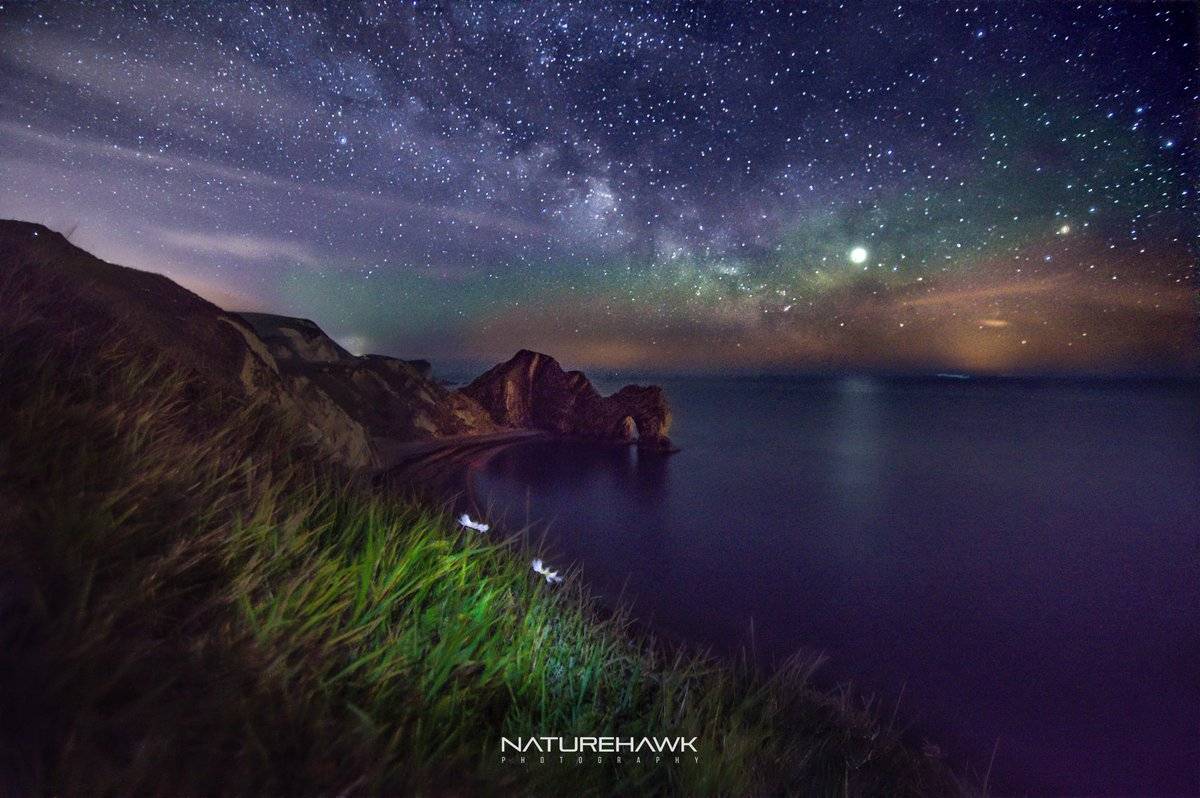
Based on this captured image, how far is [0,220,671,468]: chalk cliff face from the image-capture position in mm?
3723

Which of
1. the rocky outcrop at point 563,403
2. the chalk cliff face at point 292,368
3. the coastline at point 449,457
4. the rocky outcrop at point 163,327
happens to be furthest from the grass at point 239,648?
the rocky outcrop at point 563,403

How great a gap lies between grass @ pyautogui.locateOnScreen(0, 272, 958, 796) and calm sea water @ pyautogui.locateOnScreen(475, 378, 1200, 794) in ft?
11.0

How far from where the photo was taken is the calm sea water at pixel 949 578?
6867mm

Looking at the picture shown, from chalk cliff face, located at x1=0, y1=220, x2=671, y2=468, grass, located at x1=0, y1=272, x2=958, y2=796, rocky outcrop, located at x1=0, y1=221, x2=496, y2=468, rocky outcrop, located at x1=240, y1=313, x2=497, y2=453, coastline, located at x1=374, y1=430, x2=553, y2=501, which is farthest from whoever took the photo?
rocky outcrop, located at x1=240, y1=313, x2=497, y2=453

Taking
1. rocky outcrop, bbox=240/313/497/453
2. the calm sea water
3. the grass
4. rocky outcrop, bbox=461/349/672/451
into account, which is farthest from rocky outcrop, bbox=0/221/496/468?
rocky outcrop, bbox=461/349/672/451

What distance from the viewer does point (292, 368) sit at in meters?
15.2

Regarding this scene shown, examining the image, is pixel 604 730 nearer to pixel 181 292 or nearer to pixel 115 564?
pixel 115 564

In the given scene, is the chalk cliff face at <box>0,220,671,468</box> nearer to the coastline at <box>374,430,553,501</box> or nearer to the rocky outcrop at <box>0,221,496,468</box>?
the rocky outcrop at <box>0,221,496,468</box>

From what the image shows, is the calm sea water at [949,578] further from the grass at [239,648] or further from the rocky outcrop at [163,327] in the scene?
the rocky outcrop at [163,327]

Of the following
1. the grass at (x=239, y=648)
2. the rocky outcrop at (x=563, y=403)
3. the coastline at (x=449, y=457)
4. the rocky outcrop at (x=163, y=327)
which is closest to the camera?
the grass at (x=239, y=648)

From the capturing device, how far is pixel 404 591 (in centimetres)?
225

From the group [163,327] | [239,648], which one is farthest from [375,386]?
[239,648]

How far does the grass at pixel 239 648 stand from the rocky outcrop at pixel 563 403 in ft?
87.7

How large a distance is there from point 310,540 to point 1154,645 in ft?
44.7
